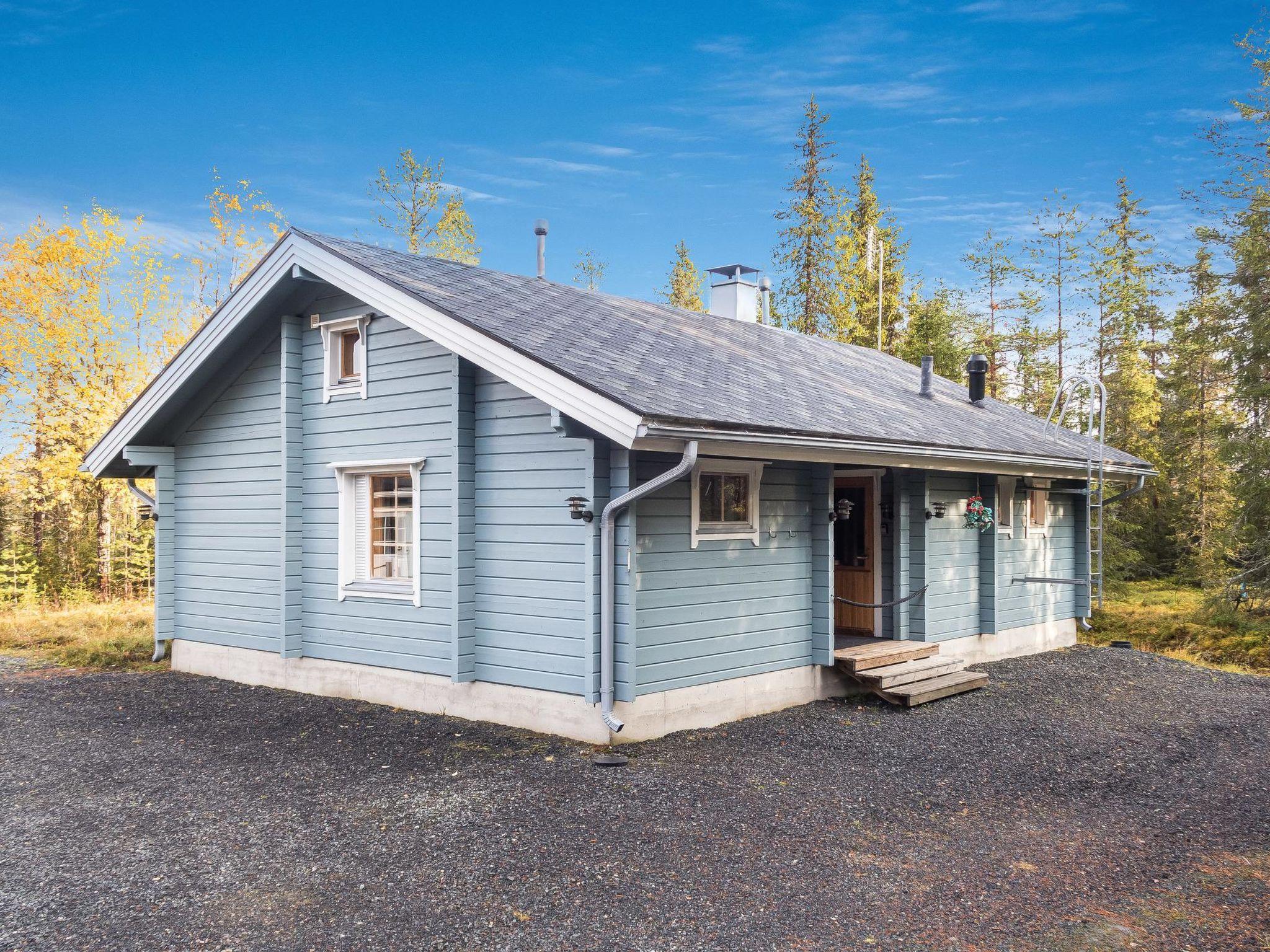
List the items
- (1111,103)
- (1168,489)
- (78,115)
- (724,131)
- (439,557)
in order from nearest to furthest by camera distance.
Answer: (439,557)
(1168,489)
(1111,103)
(78,115)
(724,131)

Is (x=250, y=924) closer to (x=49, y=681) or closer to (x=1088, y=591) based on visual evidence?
(x=49, y=681)

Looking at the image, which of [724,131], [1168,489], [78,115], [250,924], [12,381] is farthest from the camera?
[724,131]

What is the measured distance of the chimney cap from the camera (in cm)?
1479

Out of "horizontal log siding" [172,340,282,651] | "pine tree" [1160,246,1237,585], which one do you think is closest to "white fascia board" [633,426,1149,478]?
"horizontal log siding" [172,340,282,651]

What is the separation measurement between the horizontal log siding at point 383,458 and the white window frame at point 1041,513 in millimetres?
8259

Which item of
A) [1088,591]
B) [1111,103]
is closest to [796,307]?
[1111,103]

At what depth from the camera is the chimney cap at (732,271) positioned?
1479cm

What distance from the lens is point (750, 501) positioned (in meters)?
8.00

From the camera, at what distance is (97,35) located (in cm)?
2625

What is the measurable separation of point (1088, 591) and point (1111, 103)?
1799 centimetres

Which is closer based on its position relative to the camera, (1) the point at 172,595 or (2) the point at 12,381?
(1) the point at 172,595

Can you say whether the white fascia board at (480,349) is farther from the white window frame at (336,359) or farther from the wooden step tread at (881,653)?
the wooden step tread at (881,653)

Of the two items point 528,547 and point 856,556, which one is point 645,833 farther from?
point 856,556

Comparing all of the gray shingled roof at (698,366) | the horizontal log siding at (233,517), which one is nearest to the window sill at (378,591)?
the horizontal log siding at (233,517)
